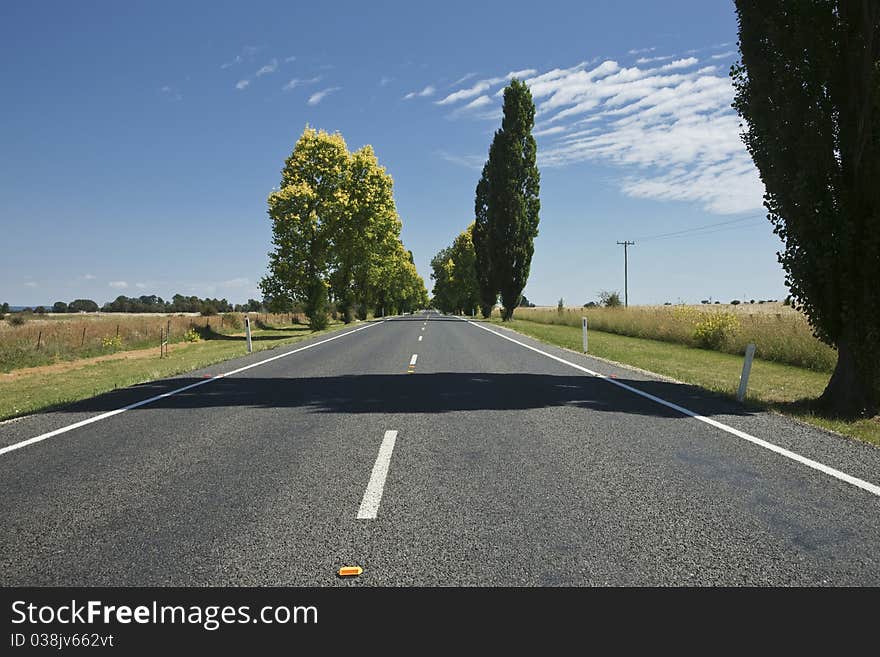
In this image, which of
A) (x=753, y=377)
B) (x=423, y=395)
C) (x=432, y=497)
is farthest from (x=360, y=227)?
(x=432, y=497)

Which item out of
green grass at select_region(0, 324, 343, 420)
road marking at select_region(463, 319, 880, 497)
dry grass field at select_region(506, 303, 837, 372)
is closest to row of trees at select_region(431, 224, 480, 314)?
dry grass field at select_region(506, 303, 837, 372)

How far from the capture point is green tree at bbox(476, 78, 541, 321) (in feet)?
149

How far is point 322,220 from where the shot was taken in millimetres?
36844

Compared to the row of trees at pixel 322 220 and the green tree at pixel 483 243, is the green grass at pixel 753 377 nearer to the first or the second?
the row of trees at pixel 322 220

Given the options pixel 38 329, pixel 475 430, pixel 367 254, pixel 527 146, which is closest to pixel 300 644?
pixel 475 430

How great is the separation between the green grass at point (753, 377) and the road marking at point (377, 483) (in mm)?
5320

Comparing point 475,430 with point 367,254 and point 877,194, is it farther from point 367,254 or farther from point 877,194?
point 367,254

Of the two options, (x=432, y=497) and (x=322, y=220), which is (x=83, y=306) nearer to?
(x=322, y=220)

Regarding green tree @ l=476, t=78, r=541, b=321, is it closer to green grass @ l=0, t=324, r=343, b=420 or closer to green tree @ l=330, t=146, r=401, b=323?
green tree @ l=330, t=146, r=401, b=323

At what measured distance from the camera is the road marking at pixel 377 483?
13.2ft

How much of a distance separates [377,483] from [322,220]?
Result: 111 ft

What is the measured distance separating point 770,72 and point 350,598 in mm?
9197

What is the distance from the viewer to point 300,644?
256 cm

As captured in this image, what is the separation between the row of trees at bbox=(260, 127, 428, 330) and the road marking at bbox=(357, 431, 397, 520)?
29.7 m
